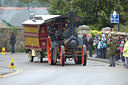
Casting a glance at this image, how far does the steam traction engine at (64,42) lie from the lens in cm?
2311

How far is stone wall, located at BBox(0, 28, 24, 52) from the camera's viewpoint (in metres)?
42.3

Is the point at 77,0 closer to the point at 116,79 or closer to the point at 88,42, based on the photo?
the point at 88,42

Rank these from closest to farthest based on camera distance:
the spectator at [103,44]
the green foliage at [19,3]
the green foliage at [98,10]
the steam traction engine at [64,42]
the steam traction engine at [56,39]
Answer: the steam traction engine at [64,42] < the steam traction engine at [56,39] < the spectator at [103,44] < the green foliage at [98,10] < the green foliage at [19,3]

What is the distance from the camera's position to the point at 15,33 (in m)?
42.4

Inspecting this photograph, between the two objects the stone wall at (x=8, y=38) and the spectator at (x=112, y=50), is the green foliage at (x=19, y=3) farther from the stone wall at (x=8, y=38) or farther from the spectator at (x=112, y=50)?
the spectator at (x=112, y=50)

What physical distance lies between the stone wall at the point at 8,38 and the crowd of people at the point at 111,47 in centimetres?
1144

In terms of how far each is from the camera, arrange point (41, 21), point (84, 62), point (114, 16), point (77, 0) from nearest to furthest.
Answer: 1. point (84, 62)
2. point (41, 21)
3. point (114, 16)
4. point (77, 0)

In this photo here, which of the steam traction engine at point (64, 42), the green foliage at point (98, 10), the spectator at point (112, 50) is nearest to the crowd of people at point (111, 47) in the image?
the spectator at point (112, 50)

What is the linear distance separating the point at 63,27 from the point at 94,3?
18187mm

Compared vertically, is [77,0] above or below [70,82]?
above

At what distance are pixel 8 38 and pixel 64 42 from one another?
19.9m

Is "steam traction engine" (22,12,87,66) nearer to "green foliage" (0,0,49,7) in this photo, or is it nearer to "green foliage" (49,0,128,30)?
"green foliage" (49,0,128,30)

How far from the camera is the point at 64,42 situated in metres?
23.5

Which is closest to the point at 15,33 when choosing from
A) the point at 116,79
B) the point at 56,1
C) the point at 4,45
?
the point at 4,45
